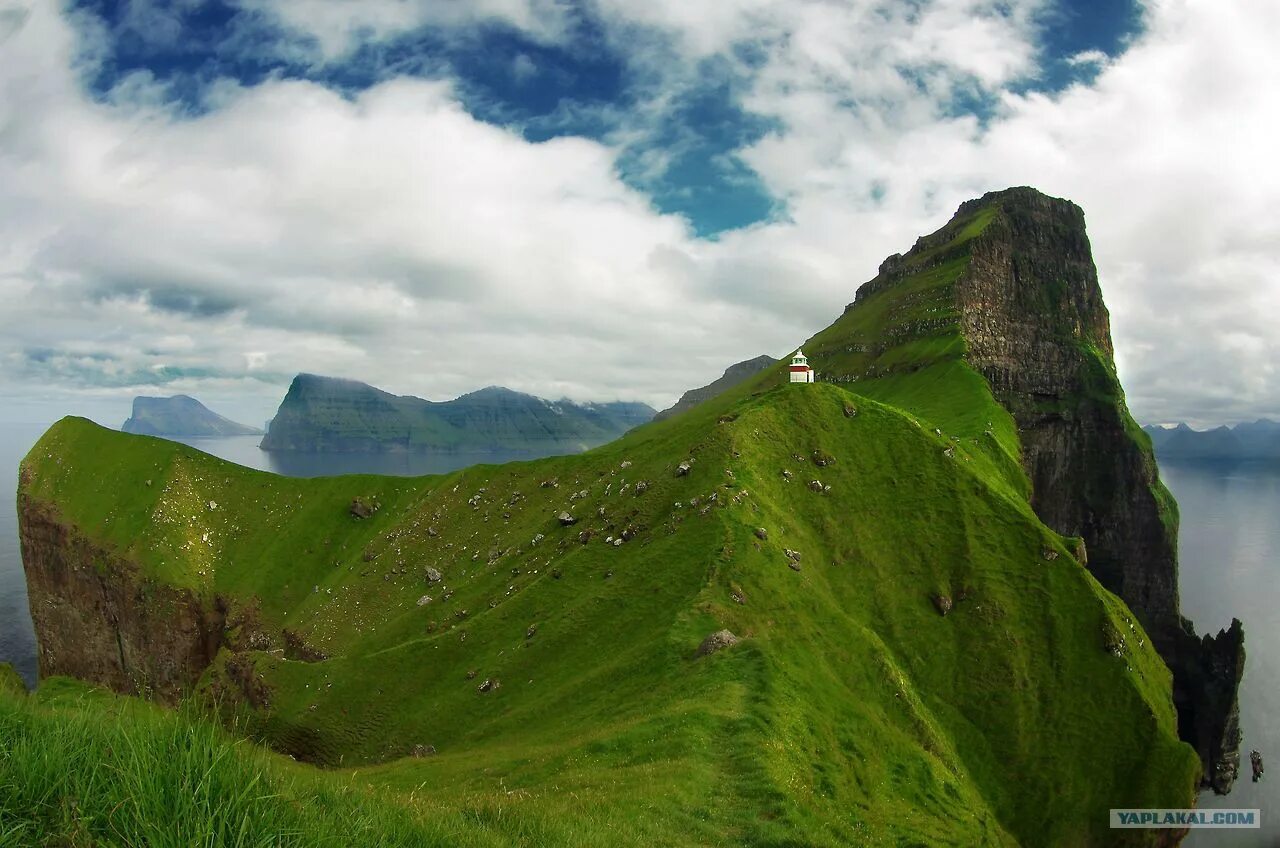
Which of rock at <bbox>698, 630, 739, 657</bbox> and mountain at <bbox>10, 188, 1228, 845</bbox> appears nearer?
mountain at <bbox>10, 188, 1228, 845</bbox>

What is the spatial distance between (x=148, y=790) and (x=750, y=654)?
145 ft

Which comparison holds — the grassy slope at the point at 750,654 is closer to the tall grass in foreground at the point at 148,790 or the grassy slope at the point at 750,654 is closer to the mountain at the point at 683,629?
the mountain at the point at 683,629

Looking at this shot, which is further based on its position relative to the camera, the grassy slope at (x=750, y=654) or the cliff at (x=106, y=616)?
the cliff at (x=106, y=616)

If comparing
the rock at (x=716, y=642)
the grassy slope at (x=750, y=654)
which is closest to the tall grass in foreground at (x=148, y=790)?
the grassy slope at (x=750, y=654)

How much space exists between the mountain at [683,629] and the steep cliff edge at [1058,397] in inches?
33.0

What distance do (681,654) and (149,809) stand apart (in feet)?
150

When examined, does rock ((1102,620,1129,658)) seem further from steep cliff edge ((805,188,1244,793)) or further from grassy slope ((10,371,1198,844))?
steep cliff edge ((805,188,1244,793))

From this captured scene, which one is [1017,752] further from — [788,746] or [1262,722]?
[1262,722]

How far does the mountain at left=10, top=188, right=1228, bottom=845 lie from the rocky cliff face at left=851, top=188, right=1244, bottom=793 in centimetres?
80

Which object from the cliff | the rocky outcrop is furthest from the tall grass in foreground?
the rocky outcrop

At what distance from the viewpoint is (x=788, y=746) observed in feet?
125

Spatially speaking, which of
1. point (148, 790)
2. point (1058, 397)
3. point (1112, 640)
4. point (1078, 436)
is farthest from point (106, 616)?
point (1078, 436)

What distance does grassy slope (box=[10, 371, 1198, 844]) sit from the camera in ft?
121

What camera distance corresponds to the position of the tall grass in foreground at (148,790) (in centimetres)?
829
